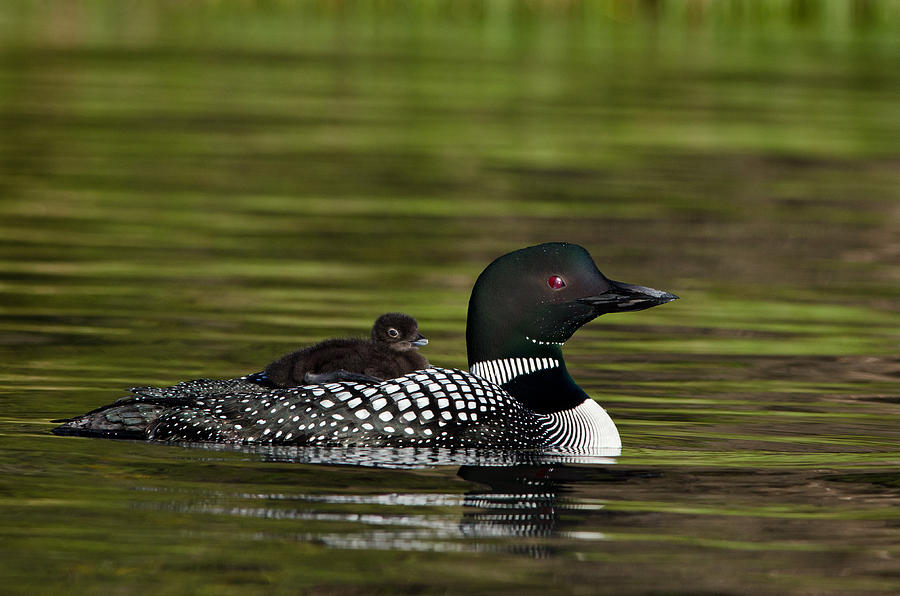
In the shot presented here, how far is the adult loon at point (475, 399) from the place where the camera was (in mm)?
6250

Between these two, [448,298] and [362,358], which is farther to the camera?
[448,298]

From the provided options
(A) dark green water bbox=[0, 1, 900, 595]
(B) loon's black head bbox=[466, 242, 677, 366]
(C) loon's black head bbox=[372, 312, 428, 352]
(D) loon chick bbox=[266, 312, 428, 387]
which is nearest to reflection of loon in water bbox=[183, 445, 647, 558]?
(A) dark green water bbox=[0, 1, 900, 595]

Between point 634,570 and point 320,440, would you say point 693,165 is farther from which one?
point 634,570

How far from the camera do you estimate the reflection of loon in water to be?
17.3ft

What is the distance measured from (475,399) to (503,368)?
1.01ft

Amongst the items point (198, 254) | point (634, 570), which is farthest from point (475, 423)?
point (198, 254)

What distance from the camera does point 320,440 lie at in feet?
20.5

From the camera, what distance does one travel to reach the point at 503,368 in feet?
21.6

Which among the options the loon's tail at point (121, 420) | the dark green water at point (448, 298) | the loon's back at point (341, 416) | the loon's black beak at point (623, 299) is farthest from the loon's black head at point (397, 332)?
the loon's tail at point (121, 420)

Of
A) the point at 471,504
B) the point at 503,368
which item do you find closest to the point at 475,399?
the point at 503,368

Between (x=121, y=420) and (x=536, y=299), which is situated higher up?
(x=536, y=299)

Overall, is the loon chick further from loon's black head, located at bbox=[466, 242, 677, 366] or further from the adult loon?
loon's black head, located at bbox=[466, 242, 677, 366]

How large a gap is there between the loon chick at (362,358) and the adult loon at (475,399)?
174 mm

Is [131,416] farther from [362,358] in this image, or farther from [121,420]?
[362,358]
